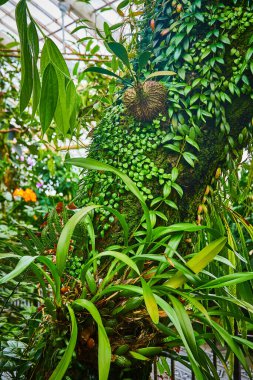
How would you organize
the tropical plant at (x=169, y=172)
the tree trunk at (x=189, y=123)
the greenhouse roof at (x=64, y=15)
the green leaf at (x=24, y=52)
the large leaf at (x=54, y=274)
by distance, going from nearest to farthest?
the green leaf at (x=24, y=52), the large leaf at (x=54, y=274), the tropical plant at (x=169, y=172), the tree trunk at (x=189, y=123), the greenhouse roof at (x=64, y=15)

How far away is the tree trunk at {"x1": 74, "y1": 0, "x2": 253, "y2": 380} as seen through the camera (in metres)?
1.05

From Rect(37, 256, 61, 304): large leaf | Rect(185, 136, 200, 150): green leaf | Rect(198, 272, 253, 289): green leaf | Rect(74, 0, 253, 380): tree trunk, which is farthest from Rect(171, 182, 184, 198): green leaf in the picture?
Rect(37, 256, 61, 304): large leaf

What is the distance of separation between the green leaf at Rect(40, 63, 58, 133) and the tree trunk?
0.38 m

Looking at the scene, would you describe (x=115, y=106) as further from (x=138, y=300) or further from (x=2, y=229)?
(x=2, y=229)

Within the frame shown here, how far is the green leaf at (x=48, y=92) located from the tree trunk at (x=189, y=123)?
1.26 feet

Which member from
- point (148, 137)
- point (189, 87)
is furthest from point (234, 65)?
point (148, 137)

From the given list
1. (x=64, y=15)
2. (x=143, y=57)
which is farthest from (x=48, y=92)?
(x=64, y=15)

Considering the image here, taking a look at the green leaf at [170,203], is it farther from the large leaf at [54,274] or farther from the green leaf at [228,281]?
the large leaf at [54,274]

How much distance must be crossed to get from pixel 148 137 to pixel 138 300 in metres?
0.49

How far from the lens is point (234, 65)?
1069 mm

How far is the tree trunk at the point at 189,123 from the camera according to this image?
1.05 m

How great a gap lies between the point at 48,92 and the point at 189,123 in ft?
1.65

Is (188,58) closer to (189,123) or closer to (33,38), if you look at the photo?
(189,123)

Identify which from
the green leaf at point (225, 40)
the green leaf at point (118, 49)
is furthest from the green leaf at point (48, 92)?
the green leaf at point (225, 40)
